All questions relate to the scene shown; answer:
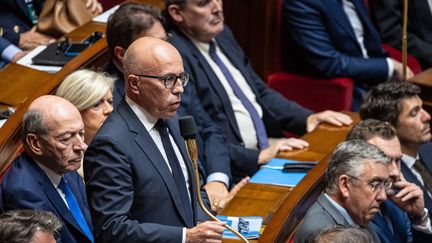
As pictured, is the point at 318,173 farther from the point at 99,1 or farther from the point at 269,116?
the point at 99,1

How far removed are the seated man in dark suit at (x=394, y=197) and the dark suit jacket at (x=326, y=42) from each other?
68cm

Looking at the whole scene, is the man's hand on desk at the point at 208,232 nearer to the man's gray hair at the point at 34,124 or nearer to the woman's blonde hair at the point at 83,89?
the man's gray hair at the point at 34,124

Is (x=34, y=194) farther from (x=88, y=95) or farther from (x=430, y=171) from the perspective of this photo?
(x=430, y=171)

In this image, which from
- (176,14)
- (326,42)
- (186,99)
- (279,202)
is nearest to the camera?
→ (279,202)

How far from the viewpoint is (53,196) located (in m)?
1.46

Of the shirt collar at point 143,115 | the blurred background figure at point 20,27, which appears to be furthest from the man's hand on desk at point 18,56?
the shirt collar at point 143,115

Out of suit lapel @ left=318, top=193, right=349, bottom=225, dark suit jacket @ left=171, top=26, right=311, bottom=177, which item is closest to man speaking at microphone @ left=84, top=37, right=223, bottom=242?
suit lapel @ left=318, top=193, right=349, bottom=225

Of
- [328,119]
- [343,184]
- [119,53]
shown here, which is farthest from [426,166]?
[119,53]

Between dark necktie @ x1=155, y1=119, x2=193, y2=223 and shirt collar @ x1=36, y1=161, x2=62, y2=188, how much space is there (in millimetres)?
197

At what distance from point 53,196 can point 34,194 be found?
1.6 inches

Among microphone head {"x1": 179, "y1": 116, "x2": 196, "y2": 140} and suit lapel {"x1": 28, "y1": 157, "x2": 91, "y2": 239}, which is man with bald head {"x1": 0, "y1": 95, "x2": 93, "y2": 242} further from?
microphone head {"x1": 179, "y1": 116, "x2": 196, "y2": 140}

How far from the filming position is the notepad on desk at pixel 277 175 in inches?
68.9

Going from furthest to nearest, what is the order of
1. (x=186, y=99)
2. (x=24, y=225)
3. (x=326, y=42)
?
1. (x=326, y=42)
2. (x=186, y=99)
3. (x=24, y=225)

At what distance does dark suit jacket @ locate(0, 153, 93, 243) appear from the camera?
142 cm
